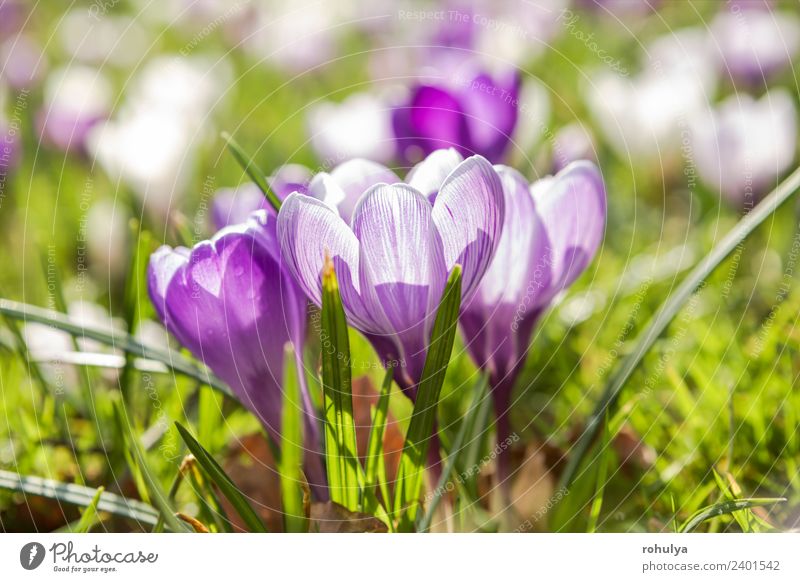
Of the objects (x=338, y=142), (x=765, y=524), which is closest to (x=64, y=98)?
(x=338, y=142)

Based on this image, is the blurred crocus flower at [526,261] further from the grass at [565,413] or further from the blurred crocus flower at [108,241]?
the blurred crocus flower at [108,241]

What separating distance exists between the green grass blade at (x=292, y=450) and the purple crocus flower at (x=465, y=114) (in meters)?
0.23

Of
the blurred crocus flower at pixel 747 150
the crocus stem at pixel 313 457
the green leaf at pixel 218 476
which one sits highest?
the blurred crocus flower at pixel 747 150

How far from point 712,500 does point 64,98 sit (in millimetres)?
824

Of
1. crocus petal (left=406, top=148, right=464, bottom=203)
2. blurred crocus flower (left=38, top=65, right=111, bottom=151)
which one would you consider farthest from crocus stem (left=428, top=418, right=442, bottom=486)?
blurred crocus flower (left=38, top=65, right=111, bottom=151)

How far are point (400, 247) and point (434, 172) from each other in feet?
0.14

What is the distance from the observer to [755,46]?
35.8 inches

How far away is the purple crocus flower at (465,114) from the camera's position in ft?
1.65

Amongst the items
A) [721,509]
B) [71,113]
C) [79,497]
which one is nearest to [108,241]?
[71,113]

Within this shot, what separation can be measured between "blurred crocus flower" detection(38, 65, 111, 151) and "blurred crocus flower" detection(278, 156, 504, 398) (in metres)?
0.66

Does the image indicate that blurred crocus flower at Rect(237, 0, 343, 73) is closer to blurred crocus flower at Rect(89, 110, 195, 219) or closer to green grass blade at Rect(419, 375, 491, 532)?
blurred crocus flower at Rect(89, 110, 195, 219)

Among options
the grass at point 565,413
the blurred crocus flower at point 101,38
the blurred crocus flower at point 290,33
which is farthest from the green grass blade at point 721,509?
the blurred crocus flower at point 101,38

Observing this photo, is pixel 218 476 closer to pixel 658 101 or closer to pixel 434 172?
pixel 434 172
